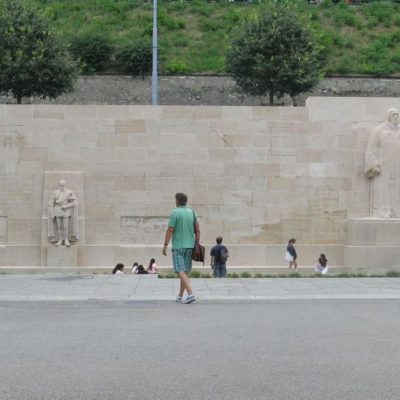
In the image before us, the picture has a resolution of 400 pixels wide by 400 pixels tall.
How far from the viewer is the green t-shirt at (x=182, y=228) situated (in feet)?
40.9

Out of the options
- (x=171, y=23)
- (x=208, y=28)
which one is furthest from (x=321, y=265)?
(x=171, y=23)

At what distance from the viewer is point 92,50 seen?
1885 inches

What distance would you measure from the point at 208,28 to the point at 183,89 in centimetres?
943

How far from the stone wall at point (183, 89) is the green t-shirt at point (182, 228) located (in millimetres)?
33557

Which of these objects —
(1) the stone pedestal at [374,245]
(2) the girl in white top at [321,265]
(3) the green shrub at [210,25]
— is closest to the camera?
(2) the girl in white top at [321,265]

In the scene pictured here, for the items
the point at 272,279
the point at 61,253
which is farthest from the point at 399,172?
the point at 61,253

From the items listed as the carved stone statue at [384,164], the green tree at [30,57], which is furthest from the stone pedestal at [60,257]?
the carved stone statue at [384,164]

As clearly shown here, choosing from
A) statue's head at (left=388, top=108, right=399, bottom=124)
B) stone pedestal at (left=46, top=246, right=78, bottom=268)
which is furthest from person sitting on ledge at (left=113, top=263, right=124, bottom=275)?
statue's head at (left=388, top=108, right=399, bottom=124)

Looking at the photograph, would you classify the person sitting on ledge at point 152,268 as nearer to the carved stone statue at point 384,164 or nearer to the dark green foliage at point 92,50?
the carved stone statue at point 384,164

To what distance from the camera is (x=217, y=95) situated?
4641 centimetres

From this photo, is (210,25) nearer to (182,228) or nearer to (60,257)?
(60,257)

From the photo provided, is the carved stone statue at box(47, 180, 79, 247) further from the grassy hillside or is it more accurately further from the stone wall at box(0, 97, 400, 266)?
the grassy hillside

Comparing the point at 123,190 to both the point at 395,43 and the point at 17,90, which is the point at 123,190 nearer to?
the point at 17,90

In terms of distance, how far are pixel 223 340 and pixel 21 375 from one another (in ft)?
8.75
